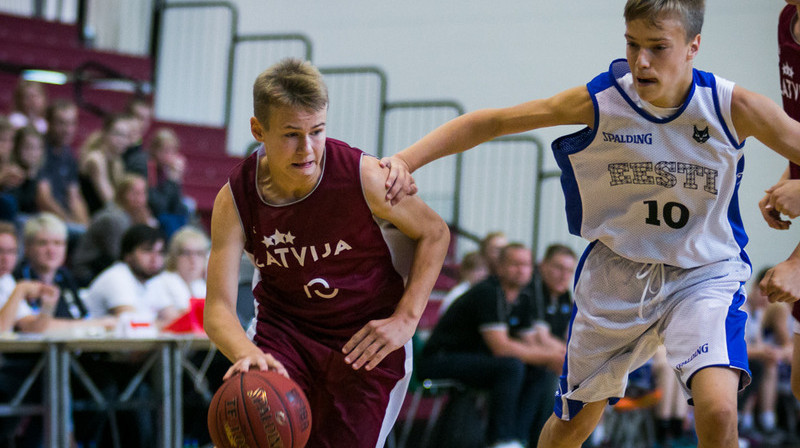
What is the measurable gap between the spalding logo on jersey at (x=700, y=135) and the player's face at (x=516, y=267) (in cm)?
322

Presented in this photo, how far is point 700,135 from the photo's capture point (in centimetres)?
294

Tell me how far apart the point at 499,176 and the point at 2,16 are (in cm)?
526

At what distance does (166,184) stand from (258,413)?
16.9 ft

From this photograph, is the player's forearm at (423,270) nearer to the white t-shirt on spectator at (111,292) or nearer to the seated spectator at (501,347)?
the seated spectator at (501,347)

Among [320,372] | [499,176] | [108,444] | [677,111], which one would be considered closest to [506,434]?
[108,444]

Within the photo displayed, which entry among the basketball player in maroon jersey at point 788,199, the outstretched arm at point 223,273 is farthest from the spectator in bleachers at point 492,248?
the outstretched arm at point 223,273

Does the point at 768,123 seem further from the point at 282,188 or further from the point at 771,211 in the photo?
the point at 282,188

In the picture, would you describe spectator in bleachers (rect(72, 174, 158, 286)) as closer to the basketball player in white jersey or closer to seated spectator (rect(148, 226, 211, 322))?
seated spectator (rect(148, 226, 211, 322))

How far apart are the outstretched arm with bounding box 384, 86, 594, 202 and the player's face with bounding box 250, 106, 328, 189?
27 centimetres

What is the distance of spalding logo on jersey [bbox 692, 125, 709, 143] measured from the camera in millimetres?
2938

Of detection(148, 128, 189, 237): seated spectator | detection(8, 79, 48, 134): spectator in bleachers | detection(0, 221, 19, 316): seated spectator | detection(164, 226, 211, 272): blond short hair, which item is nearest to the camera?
detection(0, 221, 19, 316): seated spectator

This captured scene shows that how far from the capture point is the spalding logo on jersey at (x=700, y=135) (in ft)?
9.64

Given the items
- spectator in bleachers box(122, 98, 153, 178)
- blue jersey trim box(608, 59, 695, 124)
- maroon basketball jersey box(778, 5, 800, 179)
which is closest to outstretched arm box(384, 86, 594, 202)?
blue jersey trim box(608, 59, 695, 124)

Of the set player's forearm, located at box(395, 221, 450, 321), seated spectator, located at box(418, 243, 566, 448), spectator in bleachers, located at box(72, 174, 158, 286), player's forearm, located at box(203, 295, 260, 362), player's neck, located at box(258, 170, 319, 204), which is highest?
player's neck, located at box(258, 170, 319, 204)
